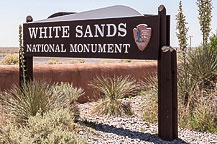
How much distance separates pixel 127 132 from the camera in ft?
21.4

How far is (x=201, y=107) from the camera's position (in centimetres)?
671

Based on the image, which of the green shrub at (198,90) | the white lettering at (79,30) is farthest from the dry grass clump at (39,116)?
the green shrub at (198,90)

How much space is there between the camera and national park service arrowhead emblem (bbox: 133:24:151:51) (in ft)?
20.1

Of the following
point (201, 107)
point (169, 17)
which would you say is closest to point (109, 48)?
point (169, 17)

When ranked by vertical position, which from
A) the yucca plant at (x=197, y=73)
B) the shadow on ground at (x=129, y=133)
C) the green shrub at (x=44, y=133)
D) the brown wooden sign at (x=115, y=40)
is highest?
the brown wooden sign at (x=115, y=40)

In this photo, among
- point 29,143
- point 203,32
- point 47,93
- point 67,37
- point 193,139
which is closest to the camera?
point 29,143

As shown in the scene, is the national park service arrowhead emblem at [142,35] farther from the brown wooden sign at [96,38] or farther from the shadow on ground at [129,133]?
the shadow on ground at [129,133]

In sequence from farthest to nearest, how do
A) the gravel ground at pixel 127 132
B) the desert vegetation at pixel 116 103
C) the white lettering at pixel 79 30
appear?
the white lettering at pixel 79 30 < the gravel ground at pixel 127 132 < the desert vegetation at pixel 116 103

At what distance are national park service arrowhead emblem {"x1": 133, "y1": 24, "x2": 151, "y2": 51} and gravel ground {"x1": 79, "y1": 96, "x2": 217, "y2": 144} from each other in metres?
1.69

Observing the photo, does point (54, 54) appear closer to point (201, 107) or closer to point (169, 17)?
point (169, 17)

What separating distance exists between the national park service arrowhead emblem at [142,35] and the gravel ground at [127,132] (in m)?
1.69

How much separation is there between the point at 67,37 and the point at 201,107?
3.36 metres

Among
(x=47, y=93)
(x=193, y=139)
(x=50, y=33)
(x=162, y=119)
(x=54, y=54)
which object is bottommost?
(x=193, y=139)

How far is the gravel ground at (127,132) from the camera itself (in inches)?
233
